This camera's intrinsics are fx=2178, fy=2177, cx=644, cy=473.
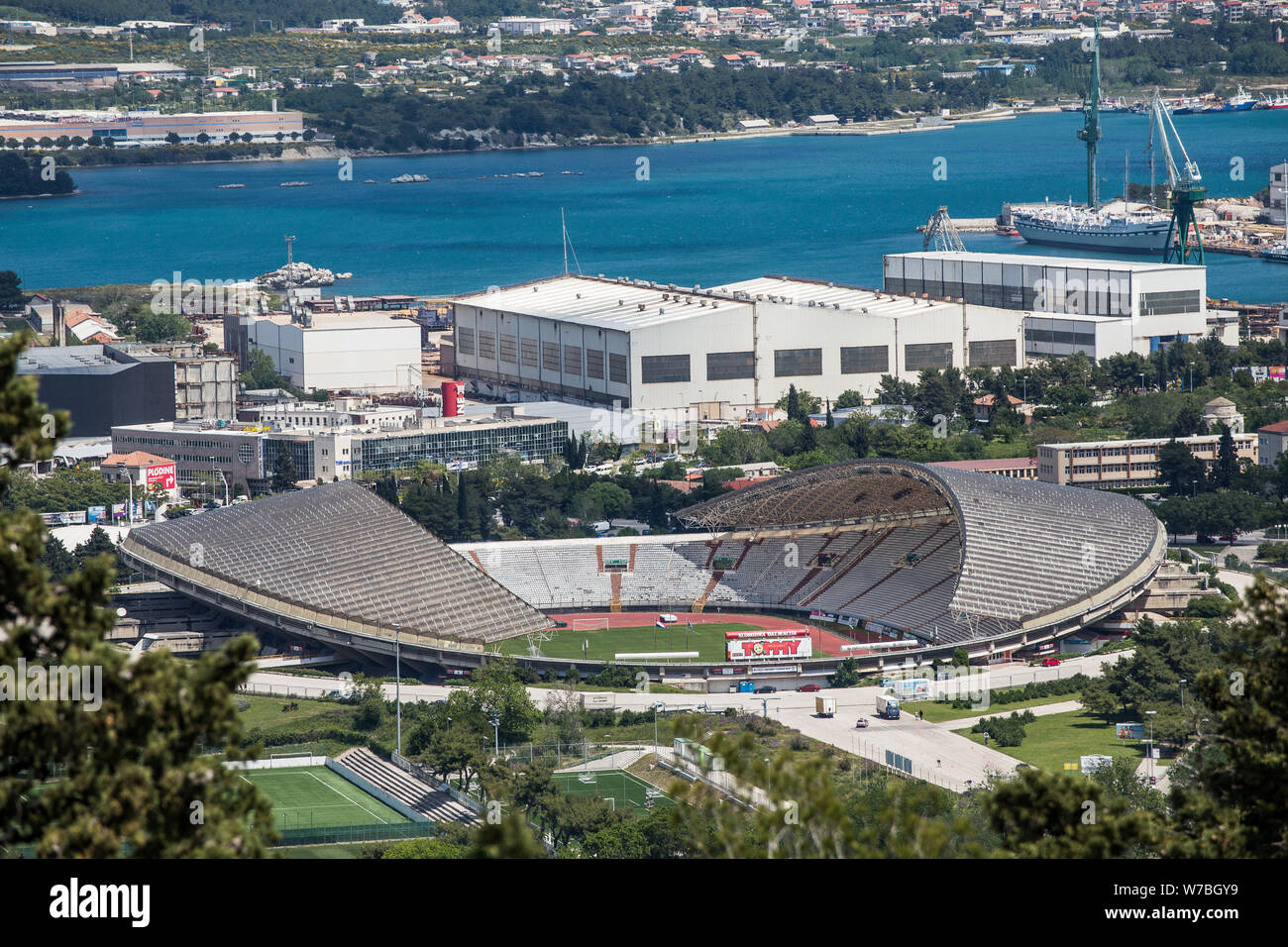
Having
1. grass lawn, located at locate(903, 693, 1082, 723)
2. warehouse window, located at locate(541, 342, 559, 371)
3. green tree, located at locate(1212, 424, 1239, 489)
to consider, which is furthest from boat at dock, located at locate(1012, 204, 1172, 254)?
grass lawn, located at locate(903, 693, 1082, 723)

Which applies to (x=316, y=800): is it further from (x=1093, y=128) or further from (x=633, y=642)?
(x=1093, y=128)

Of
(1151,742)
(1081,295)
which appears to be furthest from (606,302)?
(1151,742)

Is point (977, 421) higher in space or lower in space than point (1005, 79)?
lower

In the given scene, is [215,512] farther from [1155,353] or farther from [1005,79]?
[1005,79]

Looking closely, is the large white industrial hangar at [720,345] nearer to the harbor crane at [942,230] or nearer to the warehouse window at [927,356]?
the warehouse window at [927,356]

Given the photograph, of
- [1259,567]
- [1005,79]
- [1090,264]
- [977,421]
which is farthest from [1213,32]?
[1259,567]
